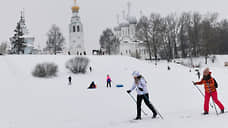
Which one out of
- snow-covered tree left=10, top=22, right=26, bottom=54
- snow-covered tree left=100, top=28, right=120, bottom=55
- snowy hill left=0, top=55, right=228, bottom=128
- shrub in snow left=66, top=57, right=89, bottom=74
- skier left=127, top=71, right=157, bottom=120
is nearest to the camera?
skier left=127, top=71, right=157, bottom=120

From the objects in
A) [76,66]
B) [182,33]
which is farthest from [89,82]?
[182,33]

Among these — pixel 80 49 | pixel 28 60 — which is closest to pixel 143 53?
pixel 80 49

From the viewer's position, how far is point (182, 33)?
49.8m

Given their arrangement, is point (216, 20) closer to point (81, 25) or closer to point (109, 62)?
point (109, 62)

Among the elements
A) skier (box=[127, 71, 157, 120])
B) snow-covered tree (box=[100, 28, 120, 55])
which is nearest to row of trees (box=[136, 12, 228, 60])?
snow-covered tree (box=[100, 28, 120, 55])

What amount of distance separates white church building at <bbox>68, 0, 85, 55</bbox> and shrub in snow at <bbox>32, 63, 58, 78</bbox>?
3376cm

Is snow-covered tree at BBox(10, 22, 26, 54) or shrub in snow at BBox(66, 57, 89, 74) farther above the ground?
snow-covered tree at BBox(10, 22, 26, 54)

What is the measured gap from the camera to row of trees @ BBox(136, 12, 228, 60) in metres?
47.5

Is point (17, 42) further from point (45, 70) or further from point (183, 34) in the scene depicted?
point (183, 34)

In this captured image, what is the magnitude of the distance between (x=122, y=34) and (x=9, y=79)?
56998 mm

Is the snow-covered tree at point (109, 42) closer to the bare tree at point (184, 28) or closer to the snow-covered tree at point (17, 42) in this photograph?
the bare tree at point (184, 28)

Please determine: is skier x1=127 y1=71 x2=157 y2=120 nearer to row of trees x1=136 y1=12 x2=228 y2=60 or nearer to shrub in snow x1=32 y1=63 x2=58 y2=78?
shrub in snow x1=32 y1=63 x2=58 y2=78

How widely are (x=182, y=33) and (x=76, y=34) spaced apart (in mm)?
27256

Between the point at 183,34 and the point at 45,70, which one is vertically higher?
the point at 183,34
